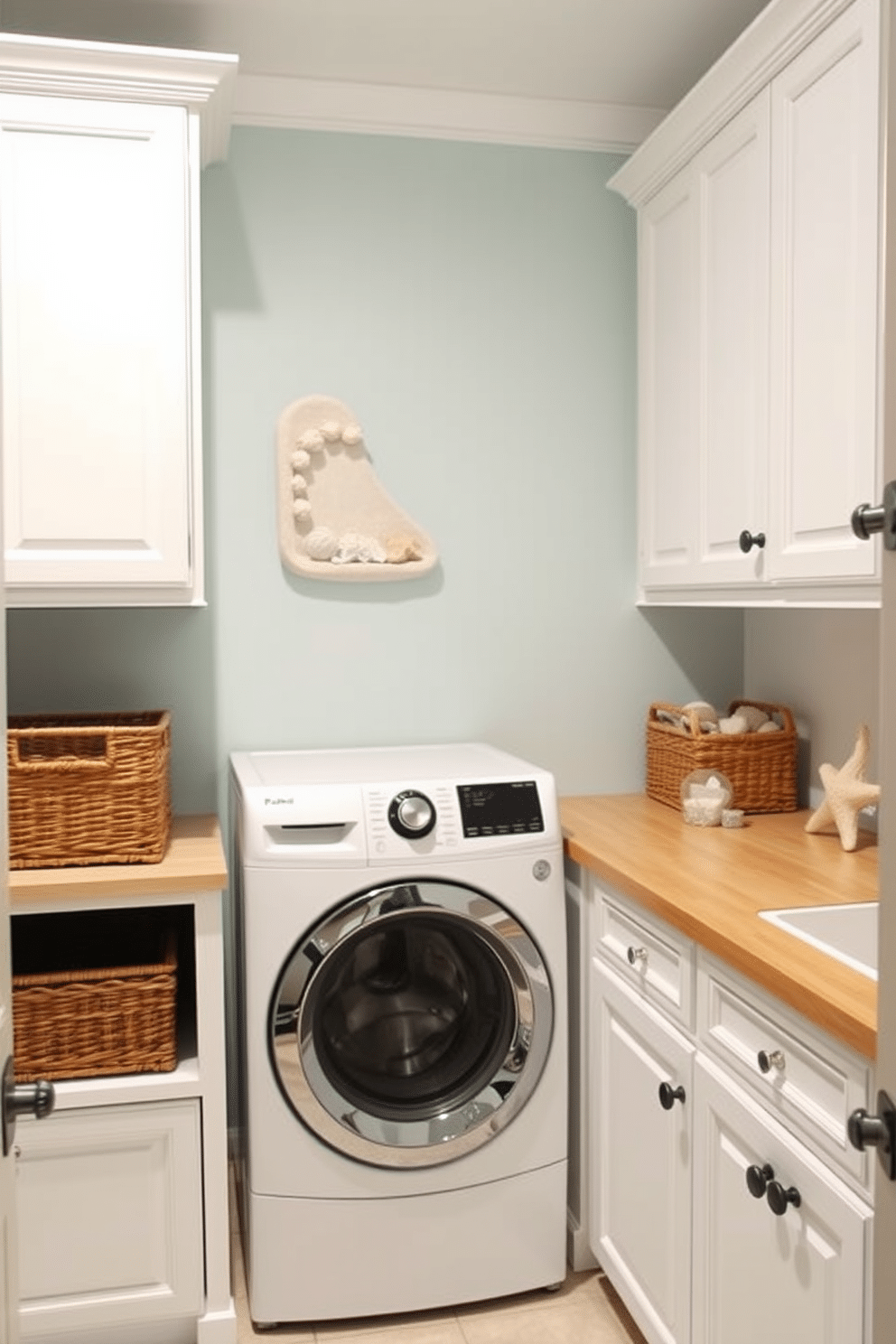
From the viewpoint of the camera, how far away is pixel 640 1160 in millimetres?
2125

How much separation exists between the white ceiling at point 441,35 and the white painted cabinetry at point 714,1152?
70.5 inches

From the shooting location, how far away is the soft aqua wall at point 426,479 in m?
2.77

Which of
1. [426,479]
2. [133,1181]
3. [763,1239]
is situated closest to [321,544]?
[426,479]

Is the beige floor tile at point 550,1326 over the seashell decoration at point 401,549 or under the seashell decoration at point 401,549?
under

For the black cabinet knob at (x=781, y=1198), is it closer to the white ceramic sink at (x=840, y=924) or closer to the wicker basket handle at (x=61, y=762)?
the white ceramic sink at (x=840, y=924)

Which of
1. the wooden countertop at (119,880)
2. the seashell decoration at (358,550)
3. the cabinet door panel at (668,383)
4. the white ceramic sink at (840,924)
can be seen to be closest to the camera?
the white ceramic sink at (840,924)

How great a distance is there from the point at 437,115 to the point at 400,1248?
2.48 metres

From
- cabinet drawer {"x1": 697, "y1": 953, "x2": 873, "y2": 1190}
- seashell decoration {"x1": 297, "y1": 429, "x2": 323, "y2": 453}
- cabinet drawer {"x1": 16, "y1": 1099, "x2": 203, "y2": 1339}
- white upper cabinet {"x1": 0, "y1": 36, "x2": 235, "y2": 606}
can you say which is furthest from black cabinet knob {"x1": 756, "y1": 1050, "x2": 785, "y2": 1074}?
seashell decoration {"x1": 297, "y1": 429, "x2": 323, "y2": 453}

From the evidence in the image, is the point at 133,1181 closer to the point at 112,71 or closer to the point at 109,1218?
the point at 109,1218

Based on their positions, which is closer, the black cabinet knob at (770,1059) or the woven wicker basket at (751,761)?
the black cabinet knob at (770,1059)

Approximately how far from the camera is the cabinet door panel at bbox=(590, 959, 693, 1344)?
1942mm

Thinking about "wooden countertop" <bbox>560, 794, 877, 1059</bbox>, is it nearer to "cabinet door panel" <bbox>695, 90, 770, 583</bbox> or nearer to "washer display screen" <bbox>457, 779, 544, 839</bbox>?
"washer display screen" <bbox>457, 779, 544, 839</bbox>

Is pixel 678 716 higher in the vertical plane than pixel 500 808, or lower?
higher

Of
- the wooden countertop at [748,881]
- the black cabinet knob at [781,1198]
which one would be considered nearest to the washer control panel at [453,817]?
the wooden countertop at [748,881]
